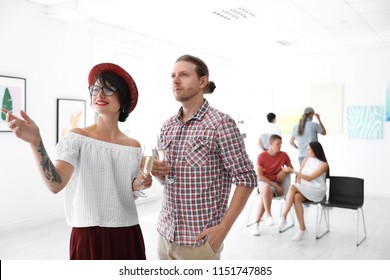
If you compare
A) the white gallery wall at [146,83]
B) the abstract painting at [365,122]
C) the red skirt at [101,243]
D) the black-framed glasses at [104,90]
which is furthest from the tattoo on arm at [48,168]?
the abstract painting at [365,122]

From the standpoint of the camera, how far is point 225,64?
9.67m

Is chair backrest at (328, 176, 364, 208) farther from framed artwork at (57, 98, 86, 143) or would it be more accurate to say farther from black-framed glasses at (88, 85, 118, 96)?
black-framed glasses at (88, 85, 118, 96)

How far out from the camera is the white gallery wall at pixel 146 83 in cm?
504

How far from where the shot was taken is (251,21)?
596 cm

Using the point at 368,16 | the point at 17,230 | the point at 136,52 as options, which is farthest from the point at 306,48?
the point at 17,230

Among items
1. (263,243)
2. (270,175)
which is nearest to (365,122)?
(270,175)

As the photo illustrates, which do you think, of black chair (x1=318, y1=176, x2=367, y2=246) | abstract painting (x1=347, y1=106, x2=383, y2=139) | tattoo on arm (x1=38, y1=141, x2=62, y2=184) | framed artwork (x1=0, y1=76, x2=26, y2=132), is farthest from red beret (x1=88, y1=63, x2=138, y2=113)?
abstract painting (x1=347, y1=106, x2=383, y2=139)

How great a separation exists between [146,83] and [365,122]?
459 centimetres

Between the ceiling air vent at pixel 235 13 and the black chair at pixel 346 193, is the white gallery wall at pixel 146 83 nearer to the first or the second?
the ceiling air vent at pixel 235 13

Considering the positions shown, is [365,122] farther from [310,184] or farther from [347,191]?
[310,184]

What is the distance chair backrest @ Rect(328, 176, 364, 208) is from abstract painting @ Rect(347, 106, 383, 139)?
3637mm

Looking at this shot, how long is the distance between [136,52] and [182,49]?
55.6 inches

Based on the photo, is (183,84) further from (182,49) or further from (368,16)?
(182,49)

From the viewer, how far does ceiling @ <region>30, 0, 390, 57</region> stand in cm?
505
